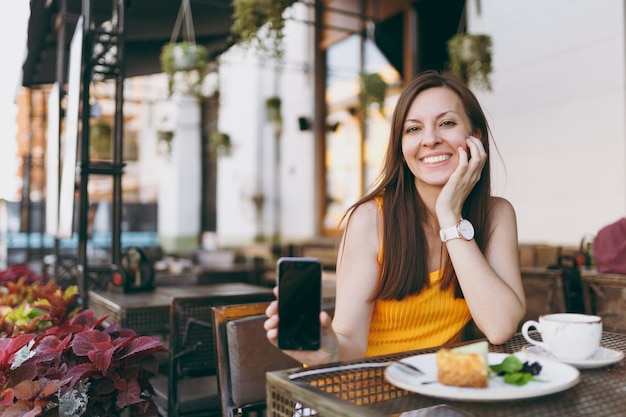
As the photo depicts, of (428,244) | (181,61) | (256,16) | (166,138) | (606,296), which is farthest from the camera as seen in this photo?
(166,138)

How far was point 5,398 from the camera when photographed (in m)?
1.18

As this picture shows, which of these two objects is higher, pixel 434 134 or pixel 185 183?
pixel 185 183

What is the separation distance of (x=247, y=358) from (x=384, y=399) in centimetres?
72

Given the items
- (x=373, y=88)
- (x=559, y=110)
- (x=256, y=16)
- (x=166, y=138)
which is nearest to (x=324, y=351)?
(x=256, y=16)

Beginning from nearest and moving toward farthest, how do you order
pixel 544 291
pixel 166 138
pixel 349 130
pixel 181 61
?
pixel 544 291, pixel 181 61, pixel 349 130, pixel 166 138

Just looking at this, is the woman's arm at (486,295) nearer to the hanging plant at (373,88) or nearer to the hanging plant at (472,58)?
the hanging plant at (472,58)

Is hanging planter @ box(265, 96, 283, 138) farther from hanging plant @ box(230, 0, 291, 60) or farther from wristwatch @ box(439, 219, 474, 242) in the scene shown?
wristwatch @ box(439, 219, 474, 242)

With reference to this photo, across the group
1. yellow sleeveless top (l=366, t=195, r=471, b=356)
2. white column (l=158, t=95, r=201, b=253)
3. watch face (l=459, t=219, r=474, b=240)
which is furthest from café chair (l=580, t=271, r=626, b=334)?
white column (l=158, t=95, r=201, b=253)

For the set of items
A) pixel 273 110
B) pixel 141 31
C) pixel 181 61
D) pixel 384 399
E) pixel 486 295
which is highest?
pixel 141 31

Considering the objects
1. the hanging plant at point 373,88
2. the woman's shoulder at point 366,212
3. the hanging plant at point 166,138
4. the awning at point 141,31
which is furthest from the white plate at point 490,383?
the hanging plant at point 166,138

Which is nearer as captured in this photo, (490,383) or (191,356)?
(490,383)

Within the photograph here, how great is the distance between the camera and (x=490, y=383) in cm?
86

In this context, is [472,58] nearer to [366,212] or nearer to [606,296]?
[606,296]

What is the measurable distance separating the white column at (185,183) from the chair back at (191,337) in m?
10.5
